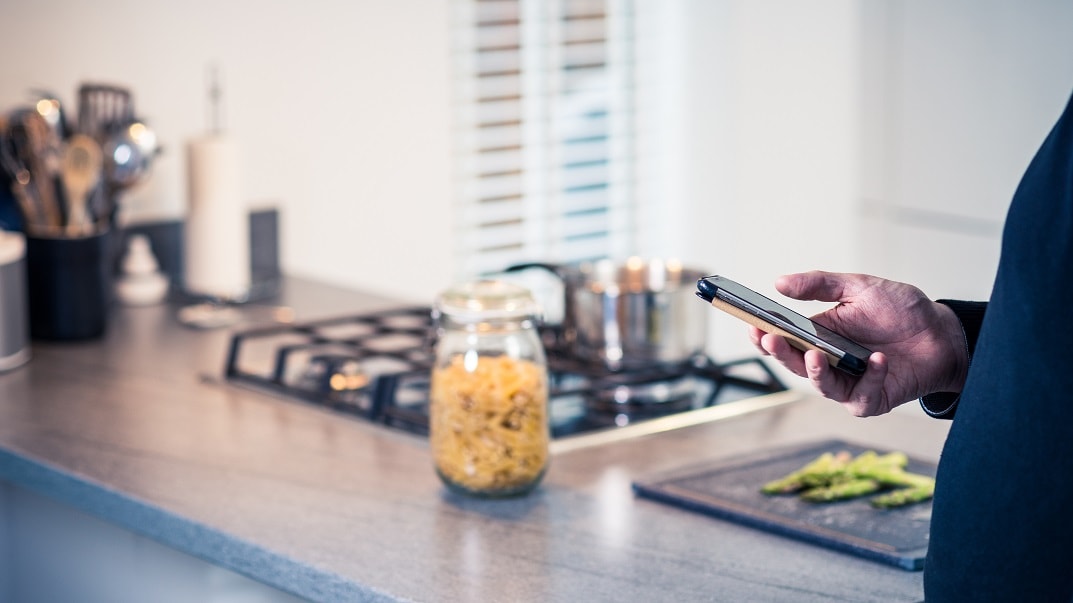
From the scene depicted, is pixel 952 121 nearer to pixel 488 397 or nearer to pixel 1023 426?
pixel 488 397

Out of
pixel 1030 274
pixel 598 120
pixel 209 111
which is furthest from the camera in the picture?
pixel 598 120

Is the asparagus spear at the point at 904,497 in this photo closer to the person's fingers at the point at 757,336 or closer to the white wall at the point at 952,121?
the person's fingers at the point at 757,336

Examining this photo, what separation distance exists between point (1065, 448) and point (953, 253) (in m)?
2.08

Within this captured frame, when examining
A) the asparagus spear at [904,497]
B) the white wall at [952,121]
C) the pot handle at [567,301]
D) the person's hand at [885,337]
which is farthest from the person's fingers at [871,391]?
the white wall at [952,121]

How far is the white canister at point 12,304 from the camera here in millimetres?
1779

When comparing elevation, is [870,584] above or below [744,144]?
below

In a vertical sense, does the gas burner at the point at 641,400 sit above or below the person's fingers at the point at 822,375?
below

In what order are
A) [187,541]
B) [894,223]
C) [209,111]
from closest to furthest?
[187,541], [209,111], [894,223]

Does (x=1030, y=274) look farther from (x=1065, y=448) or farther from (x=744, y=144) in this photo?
(x=744, y=144)

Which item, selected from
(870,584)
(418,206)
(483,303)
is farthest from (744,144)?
(870,584)

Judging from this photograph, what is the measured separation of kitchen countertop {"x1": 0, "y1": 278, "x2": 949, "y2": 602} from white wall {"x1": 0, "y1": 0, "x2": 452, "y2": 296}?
0.64m

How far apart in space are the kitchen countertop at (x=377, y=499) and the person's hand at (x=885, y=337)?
0.55 feet

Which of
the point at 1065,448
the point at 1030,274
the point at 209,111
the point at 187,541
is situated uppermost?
the point at 209,111

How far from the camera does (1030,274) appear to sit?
83 cm
